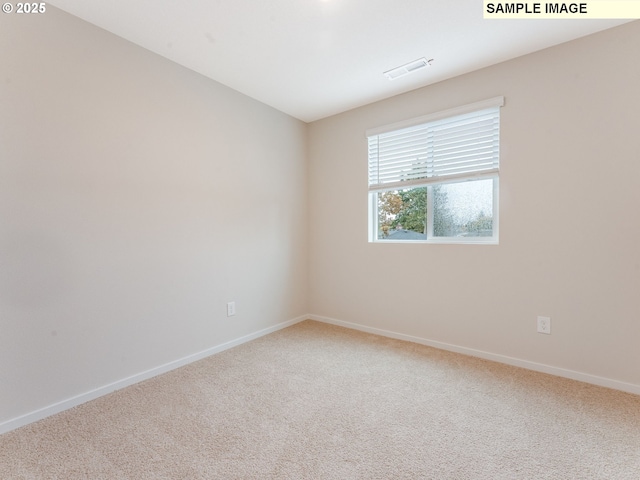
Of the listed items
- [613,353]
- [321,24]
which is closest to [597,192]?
[613,353]

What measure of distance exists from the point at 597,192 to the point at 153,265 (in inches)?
124

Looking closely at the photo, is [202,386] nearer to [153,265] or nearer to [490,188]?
[153,265]

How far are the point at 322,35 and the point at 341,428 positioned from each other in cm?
244

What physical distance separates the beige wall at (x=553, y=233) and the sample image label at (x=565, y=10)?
15cm

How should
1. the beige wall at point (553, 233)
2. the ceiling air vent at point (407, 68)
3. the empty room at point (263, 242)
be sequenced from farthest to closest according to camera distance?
the ceiling air vent at point (407, 68) < the beige wall at point (553, 233) < the empty room at point (263, 242)

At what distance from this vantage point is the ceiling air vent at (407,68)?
235 cm

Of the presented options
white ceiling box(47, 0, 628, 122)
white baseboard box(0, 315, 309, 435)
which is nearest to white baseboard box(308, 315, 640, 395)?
white baseboard box(0, 315, 309, 435)

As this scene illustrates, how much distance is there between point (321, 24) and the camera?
6.36 feet

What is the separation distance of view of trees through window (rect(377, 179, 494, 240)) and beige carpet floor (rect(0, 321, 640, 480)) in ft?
3.79

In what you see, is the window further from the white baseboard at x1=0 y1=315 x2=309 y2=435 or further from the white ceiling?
the white baseboard at x1=0 y1=315 x2=309 y2=435

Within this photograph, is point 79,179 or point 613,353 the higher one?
point 79,179

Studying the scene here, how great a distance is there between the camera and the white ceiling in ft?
5.90

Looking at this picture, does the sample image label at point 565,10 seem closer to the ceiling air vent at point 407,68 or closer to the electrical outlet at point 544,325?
the ceiling air vent at point 407,68

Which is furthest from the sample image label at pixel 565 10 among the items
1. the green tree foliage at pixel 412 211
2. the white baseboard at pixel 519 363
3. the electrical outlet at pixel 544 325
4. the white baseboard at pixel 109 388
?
the white baseboard at pixel 109 388
